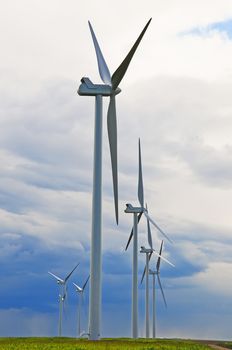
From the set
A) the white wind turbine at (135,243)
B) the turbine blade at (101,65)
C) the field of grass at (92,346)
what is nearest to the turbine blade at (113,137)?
the turbine blade at (101,65)

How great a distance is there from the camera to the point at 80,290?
4144 inches

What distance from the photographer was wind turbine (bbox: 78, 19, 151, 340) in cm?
4141

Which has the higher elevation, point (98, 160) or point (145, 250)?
point (145, 250)

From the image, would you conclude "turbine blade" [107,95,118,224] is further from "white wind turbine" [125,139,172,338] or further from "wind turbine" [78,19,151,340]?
"white wind turbine" [125,139,172,338]

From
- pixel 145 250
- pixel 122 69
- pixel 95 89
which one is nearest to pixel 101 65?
pixel 95 89

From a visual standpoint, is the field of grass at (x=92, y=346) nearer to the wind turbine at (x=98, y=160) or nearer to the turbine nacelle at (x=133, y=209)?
the wind turbine at (x=98, y=160)

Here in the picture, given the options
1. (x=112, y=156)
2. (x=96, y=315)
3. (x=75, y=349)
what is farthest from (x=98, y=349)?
(x=112, y=156)

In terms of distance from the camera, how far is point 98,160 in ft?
141

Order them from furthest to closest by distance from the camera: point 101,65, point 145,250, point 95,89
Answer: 1. point 145,250
2. point 101,65
3. point 95,89

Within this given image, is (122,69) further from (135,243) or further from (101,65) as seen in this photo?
(135,243)

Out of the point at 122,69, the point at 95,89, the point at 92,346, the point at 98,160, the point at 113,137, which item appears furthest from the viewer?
the point at 95,89

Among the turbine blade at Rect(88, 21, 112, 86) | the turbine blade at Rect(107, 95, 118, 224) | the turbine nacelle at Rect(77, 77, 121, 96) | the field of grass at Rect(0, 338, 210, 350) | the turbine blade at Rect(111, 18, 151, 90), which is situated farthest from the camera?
the turbine blade at Rect(88, 21, 112, 86)

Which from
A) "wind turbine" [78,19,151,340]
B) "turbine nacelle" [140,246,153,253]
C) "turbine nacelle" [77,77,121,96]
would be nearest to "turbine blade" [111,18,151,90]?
"wind turbine" [78,19,151,340]

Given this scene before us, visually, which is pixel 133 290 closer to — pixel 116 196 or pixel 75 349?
pixel 116 196
